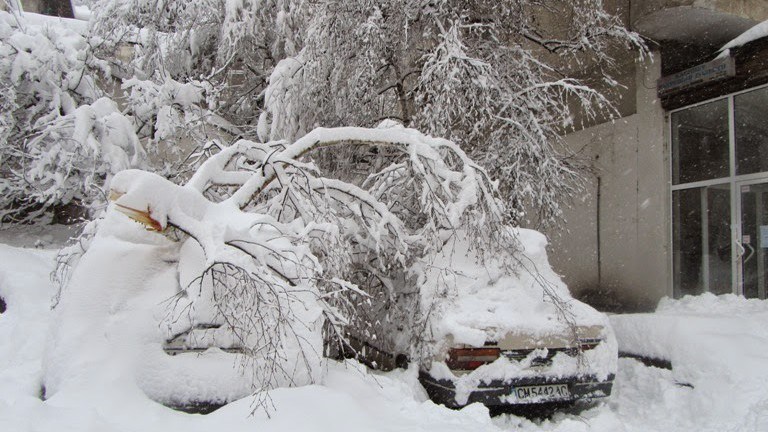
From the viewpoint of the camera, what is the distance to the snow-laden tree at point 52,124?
8.48m

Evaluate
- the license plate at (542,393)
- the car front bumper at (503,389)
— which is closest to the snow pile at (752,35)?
the car front bumper at (503,389)

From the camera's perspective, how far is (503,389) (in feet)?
14.7

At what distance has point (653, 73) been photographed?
1015cm

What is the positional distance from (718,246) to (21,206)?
1187 cm

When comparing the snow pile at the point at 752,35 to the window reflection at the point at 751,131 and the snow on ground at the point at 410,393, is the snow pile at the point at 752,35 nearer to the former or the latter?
the window reflection at the point at 751,131

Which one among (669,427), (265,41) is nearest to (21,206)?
(265,41)

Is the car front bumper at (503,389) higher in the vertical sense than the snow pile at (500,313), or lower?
lower

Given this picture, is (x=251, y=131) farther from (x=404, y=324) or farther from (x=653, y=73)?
(x=653, y=73)

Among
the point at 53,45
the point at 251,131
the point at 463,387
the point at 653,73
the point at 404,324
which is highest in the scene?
the point at 53,45

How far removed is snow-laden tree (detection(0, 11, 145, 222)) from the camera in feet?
27.8

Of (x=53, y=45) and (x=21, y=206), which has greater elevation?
(x=53, y=45)

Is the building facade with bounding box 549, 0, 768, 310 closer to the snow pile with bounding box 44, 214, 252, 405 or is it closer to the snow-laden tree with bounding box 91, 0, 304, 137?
the snow-laden tree with bounding box 91, 0, 304, 137

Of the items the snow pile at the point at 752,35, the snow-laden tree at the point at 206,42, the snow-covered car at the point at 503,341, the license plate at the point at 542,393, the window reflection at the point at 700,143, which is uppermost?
the snow-laden tree at the point at 206,42

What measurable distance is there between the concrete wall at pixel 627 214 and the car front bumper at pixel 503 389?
4688mm
